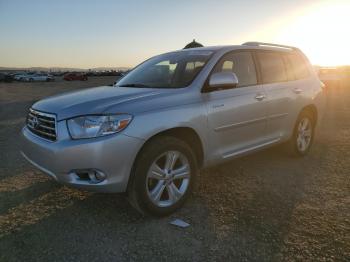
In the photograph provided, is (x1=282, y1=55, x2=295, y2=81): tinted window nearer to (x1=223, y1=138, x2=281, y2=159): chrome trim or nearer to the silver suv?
the silver suv

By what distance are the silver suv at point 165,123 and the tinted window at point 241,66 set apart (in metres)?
0.01

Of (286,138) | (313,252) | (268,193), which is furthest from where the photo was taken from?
(286,138)

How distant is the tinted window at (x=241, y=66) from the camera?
4.21m

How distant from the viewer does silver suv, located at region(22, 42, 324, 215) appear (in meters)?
3.02

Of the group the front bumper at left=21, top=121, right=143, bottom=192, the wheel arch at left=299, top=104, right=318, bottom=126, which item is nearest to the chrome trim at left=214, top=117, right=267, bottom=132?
the front bumper at left=21, top=121, right=143, bottom=192

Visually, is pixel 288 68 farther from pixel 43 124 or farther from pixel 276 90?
pixel 43 124

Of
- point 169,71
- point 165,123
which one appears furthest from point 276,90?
point 165,123

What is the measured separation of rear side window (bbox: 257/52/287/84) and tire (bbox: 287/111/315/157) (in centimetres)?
83

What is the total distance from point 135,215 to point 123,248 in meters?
0.64

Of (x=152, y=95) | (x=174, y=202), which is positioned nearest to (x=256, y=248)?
(x=174, y=202)

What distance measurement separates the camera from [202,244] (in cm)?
297

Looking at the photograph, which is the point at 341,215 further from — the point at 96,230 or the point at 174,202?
the point at 96,230

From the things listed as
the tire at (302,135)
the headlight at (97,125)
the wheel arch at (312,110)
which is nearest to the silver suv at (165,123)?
the headlight at (97,125)

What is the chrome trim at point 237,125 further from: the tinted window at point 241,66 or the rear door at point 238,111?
the tinted window at point 241,66
